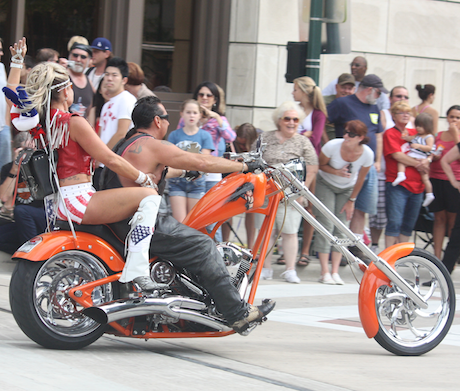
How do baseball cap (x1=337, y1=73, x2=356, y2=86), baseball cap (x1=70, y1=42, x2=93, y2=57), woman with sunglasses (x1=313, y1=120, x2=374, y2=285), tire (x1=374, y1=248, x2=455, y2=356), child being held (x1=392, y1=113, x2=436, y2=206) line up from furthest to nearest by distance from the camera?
baseball cap (x1=337, y1=73, x2=356, y2=86), child being held (x1=392, y1=113, x2=436, y2=206), baseball cap (x1=70, y1=42, x2=93, y2=57), woman with sunglasses (x1=313, y1=120, x2=374, y2=285), tire (x1=374, y1=248, x2=455, y2=356)

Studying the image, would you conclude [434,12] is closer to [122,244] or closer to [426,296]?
[426,296]

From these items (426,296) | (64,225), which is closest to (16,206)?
(64,225)

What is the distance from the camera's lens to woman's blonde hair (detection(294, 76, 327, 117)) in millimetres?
8734

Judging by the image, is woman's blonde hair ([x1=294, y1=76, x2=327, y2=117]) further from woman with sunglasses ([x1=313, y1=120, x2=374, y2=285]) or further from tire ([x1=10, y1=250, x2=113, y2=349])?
tire ([x1=10, y1=250, x2=113, y2=349])

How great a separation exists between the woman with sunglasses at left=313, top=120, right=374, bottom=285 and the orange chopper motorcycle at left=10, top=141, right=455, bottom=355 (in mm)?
3058

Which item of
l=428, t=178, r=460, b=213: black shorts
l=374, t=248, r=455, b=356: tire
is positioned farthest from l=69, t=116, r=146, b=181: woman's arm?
l=428, t=178, r=460, b=213: black shorts

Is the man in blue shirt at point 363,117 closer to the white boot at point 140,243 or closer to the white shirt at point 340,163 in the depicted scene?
the white shirt at point 340,163

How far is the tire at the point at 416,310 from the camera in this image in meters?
5.05

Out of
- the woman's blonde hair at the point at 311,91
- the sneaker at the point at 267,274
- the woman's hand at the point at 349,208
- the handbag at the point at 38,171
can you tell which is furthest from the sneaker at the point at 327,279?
the handbag at the point at 38,171

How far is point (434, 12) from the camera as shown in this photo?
13.3 metres

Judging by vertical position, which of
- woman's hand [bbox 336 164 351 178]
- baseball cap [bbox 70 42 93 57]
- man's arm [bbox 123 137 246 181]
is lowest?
woman's hand [bbox 336 164 351 178]

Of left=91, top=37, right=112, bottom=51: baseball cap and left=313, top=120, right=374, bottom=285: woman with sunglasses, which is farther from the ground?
left=91, top=37, right=112, bottom=51: baseball cap

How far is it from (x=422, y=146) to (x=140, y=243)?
5604 millimetres

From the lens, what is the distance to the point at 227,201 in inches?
183
